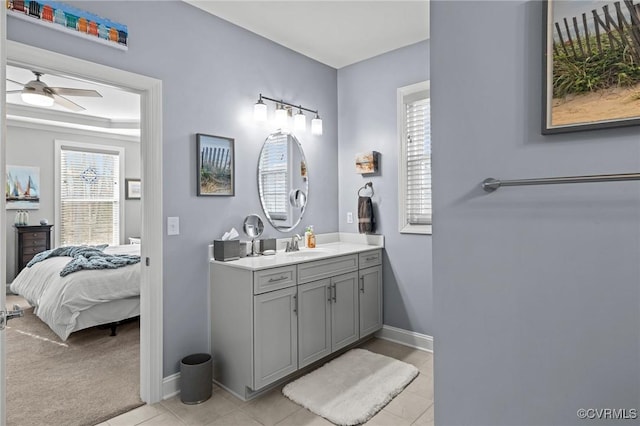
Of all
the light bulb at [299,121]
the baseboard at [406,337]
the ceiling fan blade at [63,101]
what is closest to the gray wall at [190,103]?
the light bulb at [299,121]

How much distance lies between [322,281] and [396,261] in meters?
0.95

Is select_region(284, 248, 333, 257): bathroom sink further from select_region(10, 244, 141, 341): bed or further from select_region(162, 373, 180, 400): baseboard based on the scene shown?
select_region(10, 244, 141, 341): bed

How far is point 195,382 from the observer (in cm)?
241

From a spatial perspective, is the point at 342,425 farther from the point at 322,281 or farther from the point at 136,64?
the point at 136,64

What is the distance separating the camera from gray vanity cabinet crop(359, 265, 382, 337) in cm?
333

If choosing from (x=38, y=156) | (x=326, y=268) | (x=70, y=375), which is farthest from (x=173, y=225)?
(x=38, y=156)

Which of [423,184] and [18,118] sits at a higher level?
[18,118]

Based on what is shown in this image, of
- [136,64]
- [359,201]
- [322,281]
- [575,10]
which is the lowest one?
[322,281]

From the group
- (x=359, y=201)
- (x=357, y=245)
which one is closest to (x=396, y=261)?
(x=357, y=245)

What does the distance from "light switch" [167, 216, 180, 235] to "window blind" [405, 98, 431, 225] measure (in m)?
2.02

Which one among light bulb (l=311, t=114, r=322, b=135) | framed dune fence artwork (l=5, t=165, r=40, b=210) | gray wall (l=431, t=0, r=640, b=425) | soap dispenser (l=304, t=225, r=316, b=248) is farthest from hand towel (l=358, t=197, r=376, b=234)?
framed dune fence artwork (l=5, t=165, r=40, b=210)

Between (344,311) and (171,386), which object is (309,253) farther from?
(171,386)

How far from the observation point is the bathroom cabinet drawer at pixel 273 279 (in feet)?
7.97

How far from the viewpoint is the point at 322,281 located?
2.90 metres
